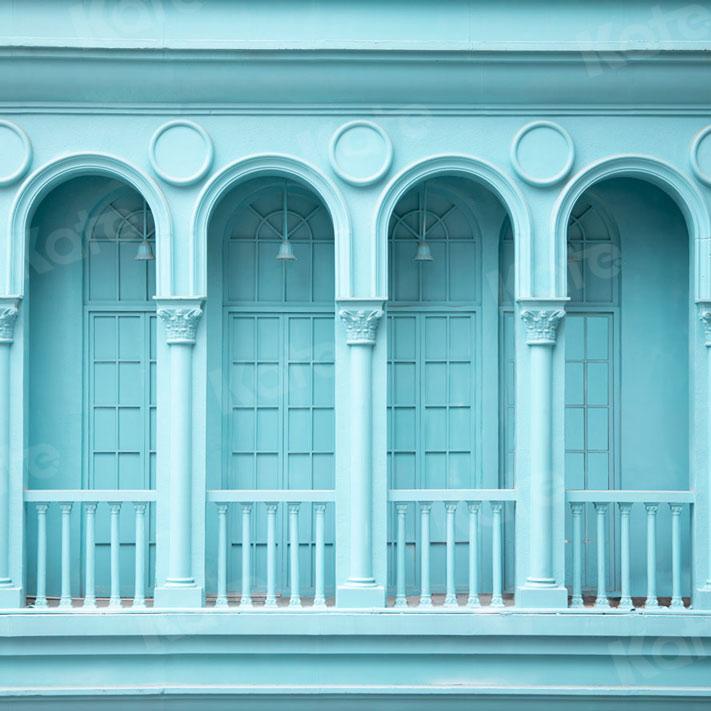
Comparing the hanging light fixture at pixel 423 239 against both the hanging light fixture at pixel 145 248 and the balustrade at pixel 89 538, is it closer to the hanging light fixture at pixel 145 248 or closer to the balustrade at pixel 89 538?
the hanging light fixture at pixel 145 248

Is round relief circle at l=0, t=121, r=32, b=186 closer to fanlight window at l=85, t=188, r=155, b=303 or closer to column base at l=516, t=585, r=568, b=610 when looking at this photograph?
fanlight window at l=85, t=188, r=155, b=303

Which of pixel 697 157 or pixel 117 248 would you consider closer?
pixel 697 157

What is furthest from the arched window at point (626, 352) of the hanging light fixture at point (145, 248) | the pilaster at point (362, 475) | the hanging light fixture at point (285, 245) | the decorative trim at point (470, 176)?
the hanging light fixture at point (145, 248)

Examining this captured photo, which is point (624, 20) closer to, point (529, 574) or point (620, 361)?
point (620, 361)

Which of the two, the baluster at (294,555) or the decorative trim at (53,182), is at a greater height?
the decorative trim at (53,182)

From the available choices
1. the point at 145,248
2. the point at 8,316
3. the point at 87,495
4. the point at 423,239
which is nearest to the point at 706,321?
the point at 423,239

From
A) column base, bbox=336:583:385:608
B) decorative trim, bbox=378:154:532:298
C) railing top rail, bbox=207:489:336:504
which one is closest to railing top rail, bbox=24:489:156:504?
railing top rail, bbox=207:489:336:504

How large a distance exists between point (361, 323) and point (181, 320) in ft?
4.37

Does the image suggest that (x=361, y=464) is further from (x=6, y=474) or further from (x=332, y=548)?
(x=6, y=474)

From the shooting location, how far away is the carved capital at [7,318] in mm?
7766

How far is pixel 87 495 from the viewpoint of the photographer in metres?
7.82

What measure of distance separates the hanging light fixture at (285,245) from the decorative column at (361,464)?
0.81 meters

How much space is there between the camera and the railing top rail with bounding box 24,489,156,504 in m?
7.80

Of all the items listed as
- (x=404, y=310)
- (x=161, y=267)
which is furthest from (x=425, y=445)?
(x=161, y=267)
